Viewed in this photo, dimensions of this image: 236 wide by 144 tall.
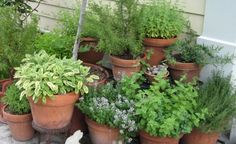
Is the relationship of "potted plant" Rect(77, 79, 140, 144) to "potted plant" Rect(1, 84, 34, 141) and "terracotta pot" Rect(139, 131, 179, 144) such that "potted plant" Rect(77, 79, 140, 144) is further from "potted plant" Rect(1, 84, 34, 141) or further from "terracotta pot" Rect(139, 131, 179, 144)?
"potted plant" Rect(1, 84, 34, 141)

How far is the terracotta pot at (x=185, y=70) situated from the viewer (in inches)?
116

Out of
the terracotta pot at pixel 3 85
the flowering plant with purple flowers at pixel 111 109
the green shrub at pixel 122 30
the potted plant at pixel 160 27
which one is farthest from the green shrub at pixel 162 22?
the terracotta pot at pixel 3 85

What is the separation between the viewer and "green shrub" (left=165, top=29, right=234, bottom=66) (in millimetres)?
2931

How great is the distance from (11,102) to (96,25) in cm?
A: 96

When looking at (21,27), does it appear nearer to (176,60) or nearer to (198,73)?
(176,60)

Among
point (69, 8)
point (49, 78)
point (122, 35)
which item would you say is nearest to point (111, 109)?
point (49, 78)

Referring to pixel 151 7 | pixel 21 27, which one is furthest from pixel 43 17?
pixel 151 7

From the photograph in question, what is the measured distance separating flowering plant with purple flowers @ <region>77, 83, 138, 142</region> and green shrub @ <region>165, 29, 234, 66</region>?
1.81 feet

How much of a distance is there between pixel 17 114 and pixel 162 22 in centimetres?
143

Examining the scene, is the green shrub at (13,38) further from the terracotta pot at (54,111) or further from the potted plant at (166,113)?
the potted plant at (166,113)

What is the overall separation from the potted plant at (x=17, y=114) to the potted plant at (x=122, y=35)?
0.81 meters

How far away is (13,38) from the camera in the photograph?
3039 millimetres

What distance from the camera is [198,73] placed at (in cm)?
306

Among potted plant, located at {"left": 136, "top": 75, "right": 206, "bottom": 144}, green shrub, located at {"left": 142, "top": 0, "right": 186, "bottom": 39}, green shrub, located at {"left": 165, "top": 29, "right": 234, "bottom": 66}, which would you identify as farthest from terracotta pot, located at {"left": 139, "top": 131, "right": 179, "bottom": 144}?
green shrub, located at {"left": 142, "top": 0, "right": 186, "bottom": 39}
